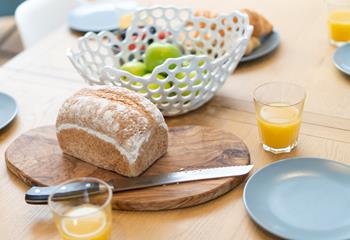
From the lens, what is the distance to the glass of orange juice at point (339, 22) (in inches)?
68.6

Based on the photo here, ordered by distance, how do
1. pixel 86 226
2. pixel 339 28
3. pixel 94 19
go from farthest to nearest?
pixel 94 19 → pixel 339 28 → pixel 86 226

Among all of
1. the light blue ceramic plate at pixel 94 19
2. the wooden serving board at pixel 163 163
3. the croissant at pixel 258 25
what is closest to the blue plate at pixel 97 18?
the light blue ceramic plate at pixel 94 19

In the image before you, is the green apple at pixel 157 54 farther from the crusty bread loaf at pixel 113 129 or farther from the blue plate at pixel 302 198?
the blue plate at pixel 302 198

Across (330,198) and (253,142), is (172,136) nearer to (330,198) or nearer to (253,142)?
(253,142)

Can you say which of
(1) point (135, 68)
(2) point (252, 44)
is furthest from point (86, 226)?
(2) point (252, 44)

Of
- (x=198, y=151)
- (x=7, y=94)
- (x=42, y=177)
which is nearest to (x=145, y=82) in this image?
(x=198, y=151)

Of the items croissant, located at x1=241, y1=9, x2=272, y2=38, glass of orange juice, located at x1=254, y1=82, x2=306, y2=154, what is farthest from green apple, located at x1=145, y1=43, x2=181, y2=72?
croissant, located at x1=241, y1=9, x2=272, y2=38

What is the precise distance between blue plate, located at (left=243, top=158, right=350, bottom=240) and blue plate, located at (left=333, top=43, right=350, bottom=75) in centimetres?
48

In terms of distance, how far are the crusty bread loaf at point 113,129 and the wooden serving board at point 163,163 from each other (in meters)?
0.03

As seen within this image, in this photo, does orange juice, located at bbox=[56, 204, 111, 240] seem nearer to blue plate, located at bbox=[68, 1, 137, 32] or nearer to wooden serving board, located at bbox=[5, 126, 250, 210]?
wooden serving board, located at bbox=[5, 126, 250, 210]

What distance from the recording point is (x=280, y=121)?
128 cm

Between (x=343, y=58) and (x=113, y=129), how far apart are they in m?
0.79

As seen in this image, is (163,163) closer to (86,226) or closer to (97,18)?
(86,226)

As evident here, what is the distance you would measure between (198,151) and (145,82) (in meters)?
0.21
